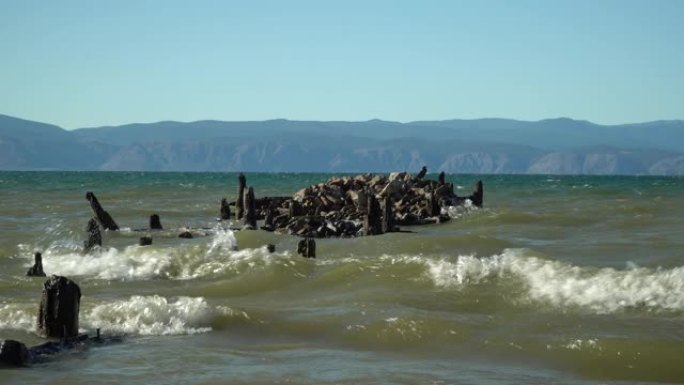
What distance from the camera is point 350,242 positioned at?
3008cm

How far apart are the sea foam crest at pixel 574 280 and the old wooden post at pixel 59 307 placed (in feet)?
28.7

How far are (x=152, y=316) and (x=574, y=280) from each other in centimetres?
884

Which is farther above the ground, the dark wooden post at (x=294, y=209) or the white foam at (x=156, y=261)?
the dark wooden post at (x=294, y=209)

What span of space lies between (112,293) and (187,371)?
8.27 meters

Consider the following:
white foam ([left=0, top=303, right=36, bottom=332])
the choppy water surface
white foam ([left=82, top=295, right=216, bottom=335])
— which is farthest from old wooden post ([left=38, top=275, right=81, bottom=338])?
white foam ([left=82, top=295, right=216, bottom=335])

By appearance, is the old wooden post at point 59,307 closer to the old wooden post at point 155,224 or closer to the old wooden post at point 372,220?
the old wooden post at point 372,220

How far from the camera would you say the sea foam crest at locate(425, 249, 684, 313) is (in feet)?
64.4

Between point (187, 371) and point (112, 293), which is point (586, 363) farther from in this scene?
point (112, 293)

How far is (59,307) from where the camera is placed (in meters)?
15.3

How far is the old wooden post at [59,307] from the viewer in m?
15.1

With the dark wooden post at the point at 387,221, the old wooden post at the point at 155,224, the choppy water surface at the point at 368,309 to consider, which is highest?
the dark wooden post at the point at 387,221

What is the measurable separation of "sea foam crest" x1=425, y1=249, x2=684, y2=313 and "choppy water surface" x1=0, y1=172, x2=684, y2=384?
0.05m

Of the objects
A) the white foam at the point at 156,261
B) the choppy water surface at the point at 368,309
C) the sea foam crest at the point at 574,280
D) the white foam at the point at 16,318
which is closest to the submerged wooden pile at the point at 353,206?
the choppy water surface at the point at 368,309

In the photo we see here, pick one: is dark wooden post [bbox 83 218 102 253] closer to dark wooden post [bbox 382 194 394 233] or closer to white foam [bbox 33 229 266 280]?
white foam [bbox 33 229 266 280]
